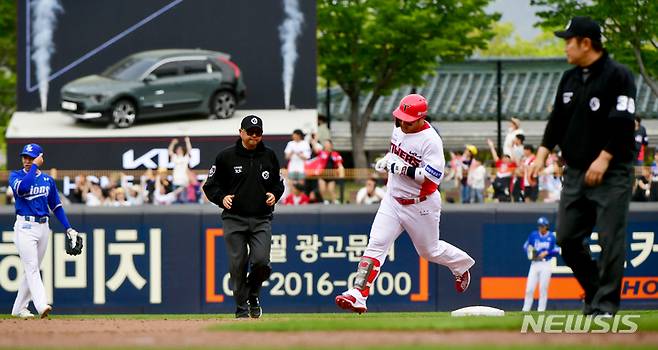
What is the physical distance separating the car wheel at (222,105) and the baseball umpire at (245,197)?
13.3 meters

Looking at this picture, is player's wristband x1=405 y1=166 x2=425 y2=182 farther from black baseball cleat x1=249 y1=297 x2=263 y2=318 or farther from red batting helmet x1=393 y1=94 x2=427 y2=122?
black baseball cleat x1=249 y1=297 x2=263 y2=318

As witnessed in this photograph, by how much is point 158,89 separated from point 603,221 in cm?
1821

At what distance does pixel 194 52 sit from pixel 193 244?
8213 millimetres

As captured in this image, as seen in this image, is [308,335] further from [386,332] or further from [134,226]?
[134,226]

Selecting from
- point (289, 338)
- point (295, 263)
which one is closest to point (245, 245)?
point (289, 338)

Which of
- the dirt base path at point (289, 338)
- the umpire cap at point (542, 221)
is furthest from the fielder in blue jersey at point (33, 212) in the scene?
the umpire cap at point (542, 221)

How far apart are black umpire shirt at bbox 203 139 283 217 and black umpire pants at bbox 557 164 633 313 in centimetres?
432

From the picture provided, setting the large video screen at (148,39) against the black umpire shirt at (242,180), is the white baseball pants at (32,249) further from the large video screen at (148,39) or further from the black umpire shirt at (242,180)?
the large video screen at (148,39)

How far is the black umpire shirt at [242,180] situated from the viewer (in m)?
13.5

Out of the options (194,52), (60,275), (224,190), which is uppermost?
(194,52)

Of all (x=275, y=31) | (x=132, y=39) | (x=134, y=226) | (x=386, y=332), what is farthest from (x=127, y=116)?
(x=386, y=332)

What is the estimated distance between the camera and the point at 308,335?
31.6 feet

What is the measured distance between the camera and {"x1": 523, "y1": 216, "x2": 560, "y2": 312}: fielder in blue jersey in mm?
19016

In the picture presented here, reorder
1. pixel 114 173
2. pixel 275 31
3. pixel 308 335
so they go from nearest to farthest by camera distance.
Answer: pixel 308 335, pixel 114 173, pixel 275 31
